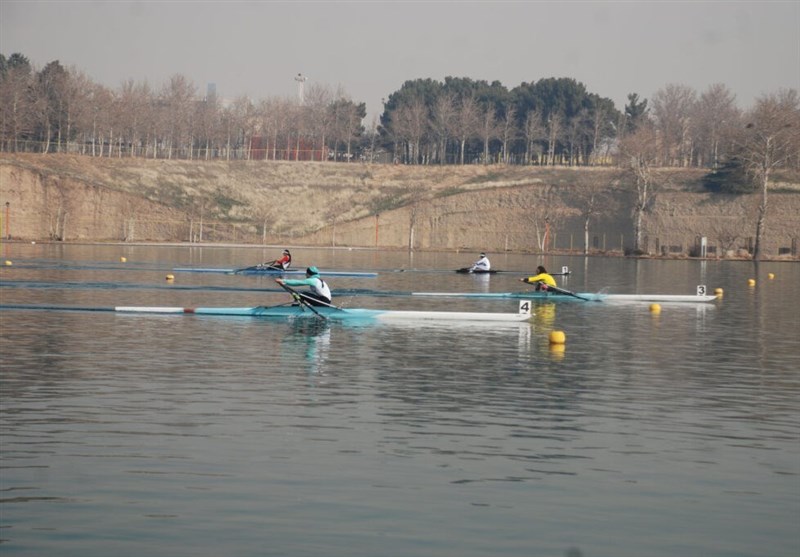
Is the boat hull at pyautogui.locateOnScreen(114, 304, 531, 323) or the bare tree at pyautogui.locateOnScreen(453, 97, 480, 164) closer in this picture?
the boat hull at pyautogui.locateOnScreen(114, 304, 531, 323)

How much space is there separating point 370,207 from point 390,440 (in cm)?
11839

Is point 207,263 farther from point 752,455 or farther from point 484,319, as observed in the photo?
point 752,455

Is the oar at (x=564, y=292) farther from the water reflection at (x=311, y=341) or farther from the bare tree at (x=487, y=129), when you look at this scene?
the bare tree at (x=487, y=129)

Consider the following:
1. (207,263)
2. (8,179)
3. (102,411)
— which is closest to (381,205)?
(8,179)

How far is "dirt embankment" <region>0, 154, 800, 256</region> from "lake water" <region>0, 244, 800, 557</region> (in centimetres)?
8784

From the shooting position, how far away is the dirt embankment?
120 meters

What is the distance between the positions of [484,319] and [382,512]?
22268 millimetres

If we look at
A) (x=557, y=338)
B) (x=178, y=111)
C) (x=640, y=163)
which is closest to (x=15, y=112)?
(x=178, y=111)

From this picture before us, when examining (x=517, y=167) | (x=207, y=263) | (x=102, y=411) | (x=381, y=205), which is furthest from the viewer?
(x=517, y=167)

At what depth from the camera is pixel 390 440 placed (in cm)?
1644

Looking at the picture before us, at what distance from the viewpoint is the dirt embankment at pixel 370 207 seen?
11950 centimetres

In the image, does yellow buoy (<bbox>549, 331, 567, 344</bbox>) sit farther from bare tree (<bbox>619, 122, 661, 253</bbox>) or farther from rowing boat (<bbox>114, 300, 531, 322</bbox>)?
bare tree (<bbox>619, 122, 661, 253</bbox>)

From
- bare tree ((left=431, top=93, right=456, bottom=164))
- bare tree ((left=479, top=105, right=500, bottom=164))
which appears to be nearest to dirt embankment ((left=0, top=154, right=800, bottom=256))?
bare tree ((left=479, top=105, right=500, bottom=164))

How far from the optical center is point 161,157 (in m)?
148
